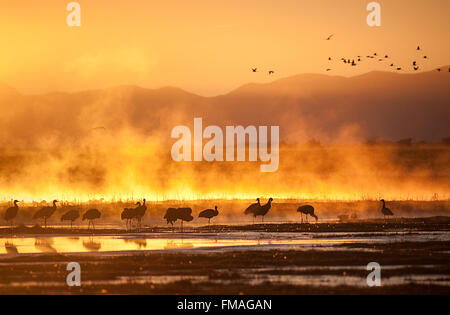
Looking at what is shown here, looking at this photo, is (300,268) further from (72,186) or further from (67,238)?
(72,186)

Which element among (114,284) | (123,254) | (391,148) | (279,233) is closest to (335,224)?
(279,233)

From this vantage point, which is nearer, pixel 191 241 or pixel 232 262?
pixel 232 262

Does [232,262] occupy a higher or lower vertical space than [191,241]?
lower

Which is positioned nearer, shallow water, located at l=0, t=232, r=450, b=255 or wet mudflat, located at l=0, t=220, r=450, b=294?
wet mudflat, located at l=0, t=220, r=450, b=294

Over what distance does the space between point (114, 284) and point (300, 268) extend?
7063 millimetres

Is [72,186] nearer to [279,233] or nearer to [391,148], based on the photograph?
[279,233]

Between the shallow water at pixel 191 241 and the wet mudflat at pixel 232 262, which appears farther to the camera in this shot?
the shallow water at pixel 191 241
